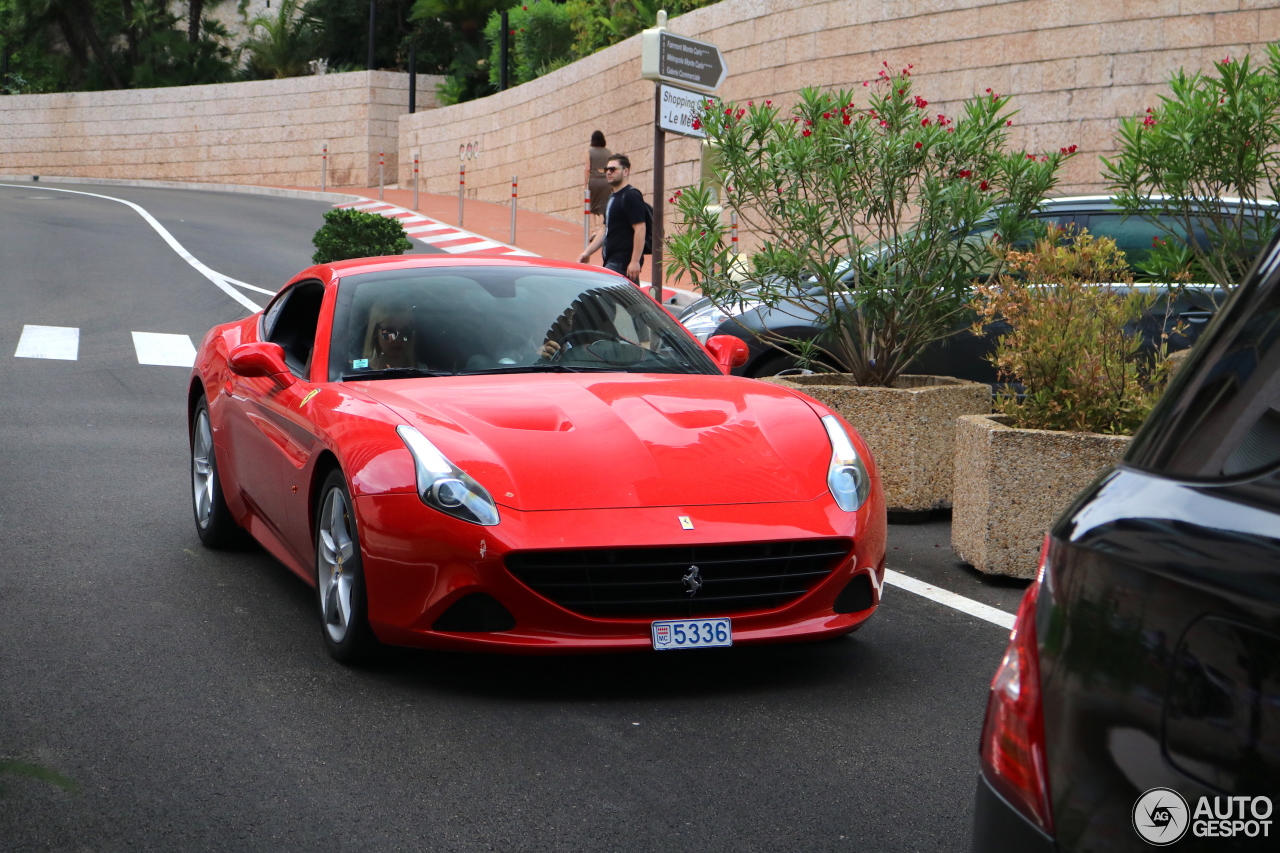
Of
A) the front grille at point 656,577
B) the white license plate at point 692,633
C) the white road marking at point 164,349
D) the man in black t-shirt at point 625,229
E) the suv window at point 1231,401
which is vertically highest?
the man in black t-shirt at point 625,229

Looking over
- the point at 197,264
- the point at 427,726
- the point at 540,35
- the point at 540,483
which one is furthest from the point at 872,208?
the point at 540,35

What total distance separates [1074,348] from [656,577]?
8.62 feet

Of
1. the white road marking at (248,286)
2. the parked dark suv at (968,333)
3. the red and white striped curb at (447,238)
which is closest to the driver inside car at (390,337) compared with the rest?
the parked dark suv at (968,333)

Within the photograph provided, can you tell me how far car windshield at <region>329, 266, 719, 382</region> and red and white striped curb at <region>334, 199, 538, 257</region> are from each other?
17.1 m

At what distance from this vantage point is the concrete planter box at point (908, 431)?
717 centimetres

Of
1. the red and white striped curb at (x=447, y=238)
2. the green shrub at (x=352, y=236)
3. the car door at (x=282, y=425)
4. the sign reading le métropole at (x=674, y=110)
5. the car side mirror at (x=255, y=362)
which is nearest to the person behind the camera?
the car door at (x=282, y=425)

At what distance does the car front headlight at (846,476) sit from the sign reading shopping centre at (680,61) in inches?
269

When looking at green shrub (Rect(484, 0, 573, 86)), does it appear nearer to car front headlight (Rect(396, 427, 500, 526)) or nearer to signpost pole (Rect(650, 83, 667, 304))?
signpost pole (Rect(650, 83, 667, 304))

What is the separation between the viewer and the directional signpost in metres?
11.3

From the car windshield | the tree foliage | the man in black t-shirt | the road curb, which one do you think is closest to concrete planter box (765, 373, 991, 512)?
the car windshield

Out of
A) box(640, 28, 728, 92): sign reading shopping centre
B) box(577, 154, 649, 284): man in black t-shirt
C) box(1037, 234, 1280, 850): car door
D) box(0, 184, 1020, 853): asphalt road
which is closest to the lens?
box(1037, 234, 1280, 850): car door

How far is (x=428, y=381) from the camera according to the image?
5.18 metres

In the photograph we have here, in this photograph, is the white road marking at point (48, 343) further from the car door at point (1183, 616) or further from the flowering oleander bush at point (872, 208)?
the car door at point (1183, 616)

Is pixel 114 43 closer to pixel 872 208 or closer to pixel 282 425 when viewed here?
pixel 872 208
